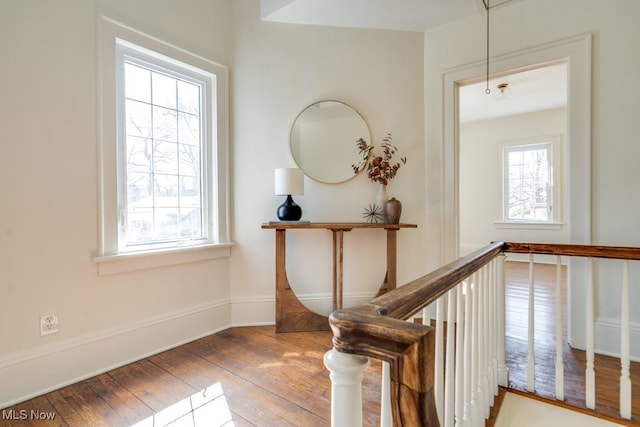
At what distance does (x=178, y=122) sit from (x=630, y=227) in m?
3.39

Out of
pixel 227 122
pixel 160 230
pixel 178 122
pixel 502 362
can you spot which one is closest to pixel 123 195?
pixel 160 230

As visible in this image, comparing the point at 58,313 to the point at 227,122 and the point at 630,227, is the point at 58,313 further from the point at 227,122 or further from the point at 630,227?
the point at 630,227

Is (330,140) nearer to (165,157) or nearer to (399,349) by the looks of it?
(165,157)

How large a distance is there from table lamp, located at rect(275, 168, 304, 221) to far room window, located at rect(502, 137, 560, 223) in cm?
469

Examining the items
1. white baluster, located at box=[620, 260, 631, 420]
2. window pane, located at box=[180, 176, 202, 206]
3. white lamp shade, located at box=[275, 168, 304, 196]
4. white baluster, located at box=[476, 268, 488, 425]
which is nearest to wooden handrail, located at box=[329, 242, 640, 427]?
white baluster, located at box=[476, 268, 488, 425]

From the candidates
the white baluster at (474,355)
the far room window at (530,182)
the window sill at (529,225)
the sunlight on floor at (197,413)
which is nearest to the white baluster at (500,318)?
the white baluster at (474,355)

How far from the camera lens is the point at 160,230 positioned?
2.43 metres

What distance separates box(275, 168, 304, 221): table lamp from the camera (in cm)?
258

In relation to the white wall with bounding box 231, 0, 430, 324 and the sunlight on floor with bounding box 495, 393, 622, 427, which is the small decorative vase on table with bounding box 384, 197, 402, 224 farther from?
the sunlight on floor with bounding box 495, 393, 622, 427

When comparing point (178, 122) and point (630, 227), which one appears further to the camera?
point (178, 122)

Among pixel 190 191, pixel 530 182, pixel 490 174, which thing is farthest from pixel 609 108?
pixel 490 174

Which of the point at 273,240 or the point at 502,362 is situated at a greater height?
the point at 273,240

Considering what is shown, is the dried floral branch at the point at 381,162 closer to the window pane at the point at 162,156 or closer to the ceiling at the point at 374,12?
the ceiling at the point at 374,12

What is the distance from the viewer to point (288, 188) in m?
2.58
